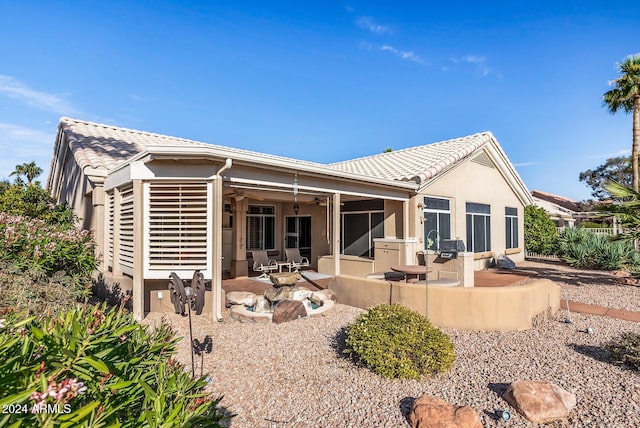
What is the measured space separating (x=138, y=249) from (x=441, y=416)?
684 centimetres

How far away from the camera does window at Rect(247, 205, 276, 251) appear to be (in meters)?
14.9

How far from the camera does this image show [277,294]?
8.74 metres

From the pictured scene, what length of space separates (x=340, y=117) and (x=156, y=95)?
12.0 meters

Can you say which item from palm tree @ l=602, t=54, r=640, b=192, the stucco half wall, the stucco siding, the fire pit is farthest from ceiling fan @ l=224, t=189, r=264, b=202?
palm tree @ l=602, t=54, r=640, b=192

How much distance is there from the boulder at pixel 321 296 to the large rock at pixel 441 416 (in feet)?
16.8

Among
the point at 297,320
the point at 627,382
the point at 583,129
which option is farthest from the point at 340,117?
the point at 627,382

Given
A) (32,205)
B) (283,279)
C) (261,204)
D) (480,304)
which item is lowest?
(480,304)

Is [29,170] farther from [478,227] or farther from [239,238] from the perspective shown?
[478,227]

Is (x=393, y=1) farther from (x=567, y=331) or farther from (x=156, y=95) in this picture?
(x=567, y=331)

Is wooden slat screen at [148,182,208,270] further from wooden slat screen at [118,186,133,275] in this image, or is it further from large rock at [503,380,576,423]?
large rock at [503,380,576,423]

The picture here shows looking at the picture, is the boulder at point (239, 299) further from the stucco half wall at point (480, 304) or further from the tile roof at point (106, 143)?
the tile roof at point (106, 143)

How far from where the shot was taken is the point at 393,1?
1463 cm

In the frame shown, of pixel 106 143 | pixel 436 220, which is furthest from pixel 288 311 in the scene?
pixel 106 143

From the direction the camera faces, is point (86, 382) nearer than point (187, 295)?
Yes
